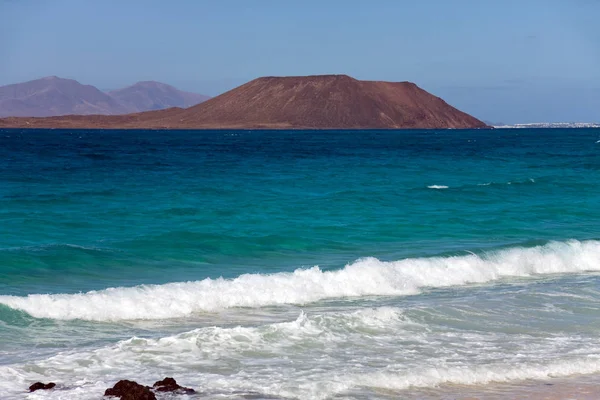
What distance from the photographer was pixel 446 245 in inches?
751

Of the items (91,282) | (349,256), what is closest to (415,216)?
(349,256)

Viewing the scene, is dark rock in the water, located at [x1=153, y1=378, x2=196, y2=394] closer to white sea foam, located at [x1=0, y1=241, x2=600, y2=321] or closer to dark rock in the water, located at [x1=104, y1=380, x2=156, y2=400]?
dark rock in the water, located at [x1=104, y1=380, x2=156, y2=400]

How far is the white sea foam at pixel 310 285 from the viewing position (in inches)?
465

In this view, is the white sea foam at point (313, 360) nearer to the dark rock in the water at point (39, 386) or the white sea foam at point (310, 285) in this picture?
the dark rock in the water at point (39, 386)

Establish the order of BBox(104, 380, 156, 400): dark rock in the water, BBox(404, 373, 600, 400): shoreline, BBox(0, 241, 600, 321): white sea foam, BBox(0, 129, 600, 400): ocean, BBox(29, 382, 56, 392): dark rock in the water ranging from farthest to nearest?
1. BBox(0, 241, 600, 321): white sea foam
2. BBox(0, 129, 600, 400): ocean
3. BBox(404, 373, 600, 400): shoreline
4. BBox(29, 382, 56, 392): dark rock in the water
5. BBox(104, 380, 156, 400): dark rock in the water

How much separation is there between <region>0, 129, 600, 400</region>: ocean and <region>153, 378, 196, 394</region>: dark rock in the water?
191mm

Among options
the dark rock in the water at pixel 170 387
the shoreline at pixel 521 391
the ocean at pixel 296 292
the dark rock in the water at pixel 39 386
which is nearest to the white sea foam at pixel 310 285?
the ocean at pixel 296 292

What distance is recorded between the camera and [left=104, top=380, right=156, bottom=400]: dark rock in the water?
7590mm

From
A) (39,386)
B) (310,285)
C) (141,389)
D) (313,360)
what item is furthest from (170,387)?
A: (310,285)

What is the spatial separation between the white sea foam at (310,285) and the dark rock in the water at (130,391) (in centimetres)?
394

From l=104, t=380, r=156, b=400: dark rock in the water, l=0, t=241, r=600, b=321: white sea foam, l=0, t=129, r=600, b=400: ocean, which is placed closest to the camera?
l=104, t=380, r=156, b=400: dark rock in the water

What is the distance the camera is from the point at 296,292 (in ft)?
44.0

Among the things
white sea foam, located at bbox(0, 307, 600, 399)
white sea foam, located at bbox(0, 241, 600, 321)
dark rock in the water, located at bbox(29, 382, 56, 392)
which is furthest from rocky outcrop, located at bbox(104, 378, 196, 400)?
white sea foam, located at bbox(0, 241, 600, 321)

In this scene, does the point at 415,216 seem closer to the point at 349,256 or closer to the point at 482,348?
the point at 349,256
